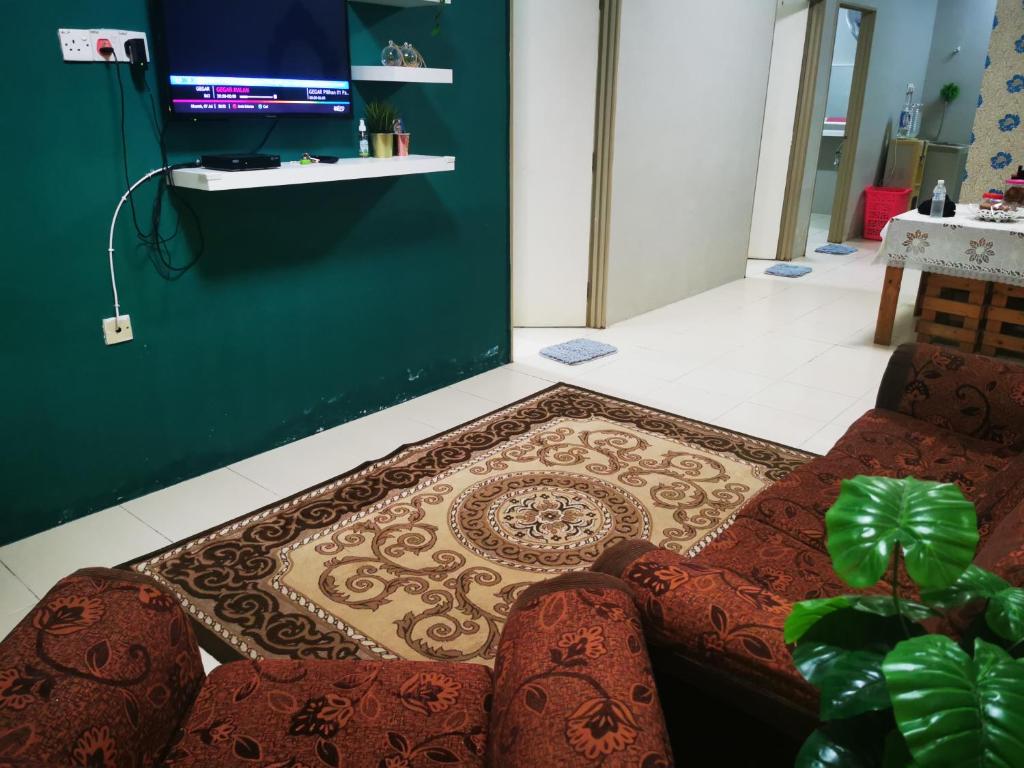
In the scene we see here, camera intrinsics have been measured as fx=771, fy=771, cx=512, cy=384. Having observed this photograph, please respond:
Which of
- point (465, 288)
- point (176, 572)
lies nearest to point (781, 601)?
point (176, 572)

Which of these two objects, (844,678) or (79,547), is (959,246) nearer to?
(844,678)

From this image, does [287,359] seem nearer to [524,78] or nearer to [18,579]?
[18,579]

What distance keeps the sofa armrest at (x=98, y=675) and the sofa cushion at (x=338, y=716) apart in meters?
0.07

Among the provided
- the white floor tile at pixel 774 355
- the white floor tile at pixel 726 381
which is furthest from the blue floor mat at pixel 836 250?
the white floor tile at pixel 726 381

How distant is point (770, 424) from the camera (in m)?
3.57

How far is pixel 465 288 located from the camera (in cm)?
393

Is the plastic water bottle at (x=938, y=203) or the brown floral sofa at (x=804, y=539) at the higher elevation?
the plastic water bottle at (x=938, y=203)

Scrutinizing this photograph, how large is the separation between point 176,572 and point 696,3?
4.64 meters

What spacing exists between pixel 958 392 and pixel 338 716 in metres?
2.05

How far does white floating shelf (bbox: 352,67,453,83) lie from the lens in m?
3.05

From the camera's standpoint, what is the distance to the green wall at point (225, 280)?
242 centimetres

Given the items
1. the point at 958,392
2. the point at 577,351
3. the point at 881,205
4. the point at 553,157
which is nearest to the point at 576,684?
the point at 958,392

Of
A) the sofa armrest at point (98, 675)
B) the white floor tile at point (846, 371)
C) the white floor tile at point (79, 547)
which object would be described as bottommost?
the white floor tile at point (79, 547)

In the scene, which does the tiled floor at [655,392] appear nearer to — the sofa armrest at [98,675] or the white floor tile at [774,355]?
the white floor tile at [774,355]
